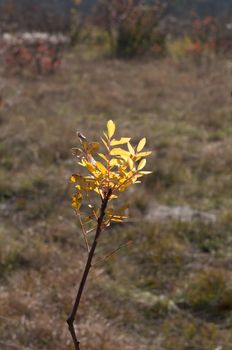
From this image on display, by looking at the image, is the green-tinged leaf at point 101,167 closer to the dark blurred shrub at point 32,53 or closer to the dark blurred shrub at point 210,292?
the dark blurred shrub at point 210,292

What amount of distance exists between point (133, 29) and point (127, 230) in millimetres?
6281

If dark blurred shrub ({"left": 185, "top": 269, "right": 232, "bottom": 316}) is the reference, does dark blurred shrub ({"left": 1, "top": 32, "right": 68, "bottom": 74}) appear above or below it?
above

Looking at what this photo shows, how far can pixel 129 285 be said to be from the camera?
322 centimetres

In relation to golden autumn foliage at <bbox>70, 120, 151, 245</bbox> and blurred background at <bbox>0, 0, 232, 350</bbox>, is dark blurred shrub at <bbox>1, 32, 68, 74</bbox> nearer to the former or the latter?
blurred background at <bbox>0, 0, 232, 350</bbox>

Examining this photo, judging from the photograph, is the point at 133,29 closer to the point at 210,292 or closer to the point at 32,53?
the point at 32,53

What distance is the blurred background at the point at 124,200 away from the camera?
2.86 meters

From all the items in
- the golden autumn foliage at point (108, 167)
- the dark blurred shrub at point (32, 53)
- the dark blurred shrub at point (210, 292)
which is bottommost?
the dark blurred shrub at point (210, 292)

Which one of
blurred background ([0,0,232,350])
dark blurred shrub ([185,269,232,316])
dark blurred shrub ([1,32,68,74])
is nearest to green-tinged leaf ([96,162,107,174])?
blurred background ([0,0,232,350])

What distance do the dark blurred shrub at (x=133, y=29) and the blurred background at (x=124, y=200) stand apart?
0.34 ft

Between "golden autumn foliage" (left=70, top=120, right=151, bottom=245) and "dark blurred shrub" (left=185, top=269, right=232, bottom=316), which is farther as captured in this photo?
"dark blurred shrub" (left=185, top=269, right=232, bottom=316)

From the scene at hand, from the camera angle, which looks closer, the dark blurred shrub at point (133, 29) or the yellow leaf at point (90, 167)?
the yellow leaf at point (90, 167)

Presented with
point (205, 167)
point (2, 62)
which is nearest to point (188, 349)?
point (205, 167)

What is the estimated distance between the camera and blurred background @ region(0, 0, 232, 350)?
9.39 ft

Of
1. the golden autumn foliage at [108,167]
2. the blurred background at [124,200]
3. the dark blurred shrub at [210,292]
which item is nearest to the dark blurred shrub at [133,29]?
the blurred background at [124,200]
